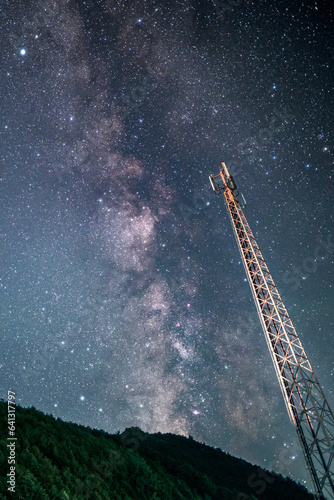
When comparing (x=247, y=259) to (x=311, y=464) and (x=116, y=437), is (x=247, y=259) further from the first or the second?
(x=116, y=437)

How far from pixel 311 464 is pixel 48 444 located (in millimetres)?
8324

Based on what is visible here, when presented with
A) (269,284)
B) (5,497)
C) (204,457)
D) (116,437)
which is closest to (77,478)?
(5,497)

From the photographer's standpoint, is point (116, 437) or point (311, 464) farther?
point (116, 437)

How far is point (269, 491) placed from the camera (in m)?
11.4

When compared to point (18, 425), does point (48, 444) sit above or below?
below

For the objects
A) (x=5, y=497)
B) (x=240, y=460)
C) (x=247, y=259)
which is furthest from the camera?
(x=240, y=460)

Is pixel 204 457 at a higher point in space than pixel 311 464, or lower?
higher

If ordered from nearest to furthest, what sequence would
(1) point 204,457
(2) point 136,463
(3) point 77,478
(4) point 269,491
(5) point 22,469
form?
(5) point 22,469
(3) point 77,478
(2) point 136,463
(4) point 269,491
(1) point 204,457

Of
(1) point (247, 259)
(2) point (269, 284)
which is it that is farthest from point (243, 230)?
(2) point (269, 284)

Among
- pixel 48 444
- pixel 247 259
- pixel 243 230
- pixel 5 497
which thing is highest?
pixel 243 230

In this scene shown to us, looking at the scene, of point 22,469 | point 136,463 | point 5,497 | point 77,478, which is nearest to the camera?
point 5,497

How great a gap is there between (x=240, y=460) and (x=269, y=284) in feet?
35.0

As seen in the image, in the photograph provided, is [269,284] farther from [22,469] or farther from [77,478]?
[22,469]

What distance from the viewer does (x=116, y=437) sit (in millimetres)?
10453
